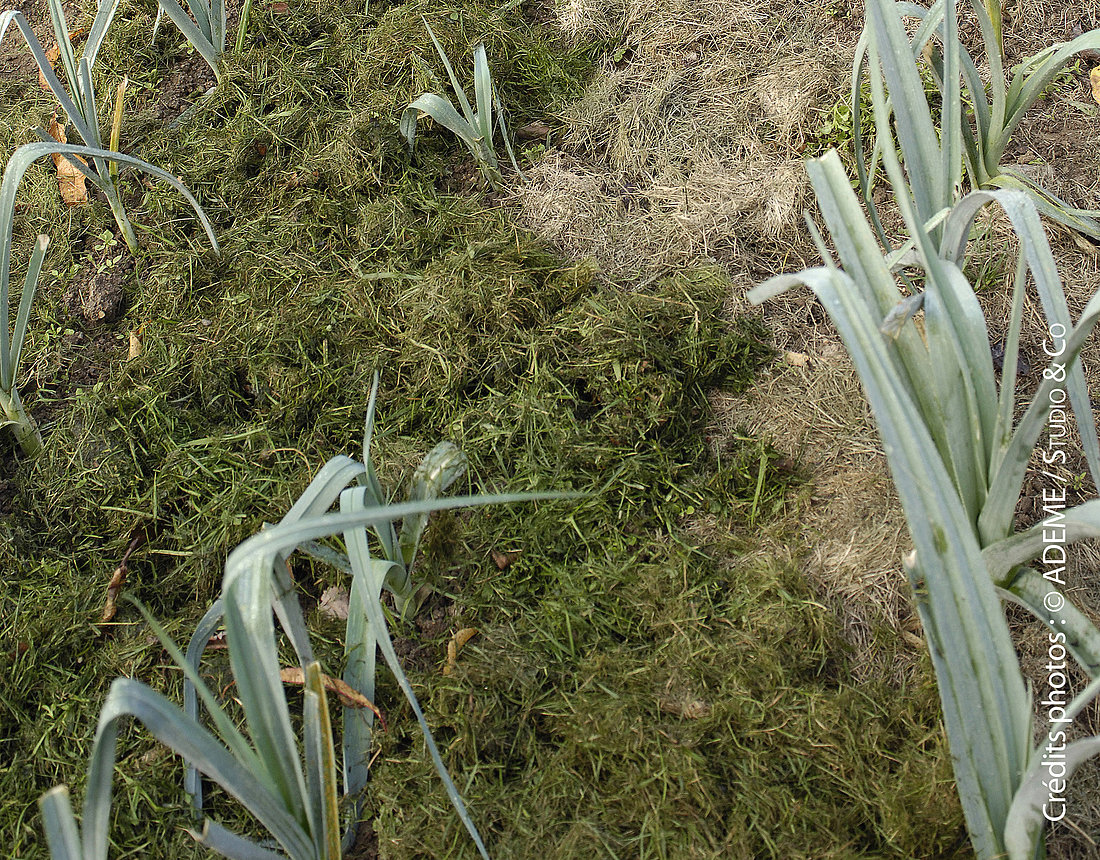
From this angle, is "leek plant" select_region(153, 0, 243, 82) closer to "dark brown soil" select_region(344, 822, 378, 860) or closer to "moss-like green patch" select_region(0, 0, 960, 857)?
"moss-like green patch" select_region(0, 0, 960, 857)

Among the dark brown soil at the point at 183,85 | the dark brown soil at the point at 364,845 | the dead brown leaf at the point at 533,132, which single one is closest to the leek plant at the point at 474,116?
the dead brown leaf at the point at 533,132

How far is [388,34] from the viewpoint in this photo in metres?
2.42

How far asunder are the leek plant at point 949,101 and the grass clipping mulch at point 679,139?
0.38m

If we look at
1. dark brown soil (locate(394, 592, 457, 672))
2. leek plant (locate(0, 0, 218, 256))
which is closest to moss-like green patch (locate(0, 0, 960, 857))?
dark brown soil (locate(394, 592, 457, 672))

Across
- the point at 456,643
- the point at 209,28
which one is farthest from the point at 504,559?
the point at 209,28

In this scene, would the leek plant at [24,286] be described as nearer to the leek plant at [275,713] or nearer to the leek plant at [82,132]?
the leek plant at [82,132]

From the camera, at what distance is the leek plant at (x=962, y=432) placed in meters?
1.01

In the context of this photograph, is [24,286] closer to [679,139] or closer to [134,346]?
[134,346]

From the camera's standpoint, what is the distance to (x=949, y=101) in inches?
58.0

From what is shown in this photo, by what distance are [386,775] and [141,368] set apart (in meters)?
1.11

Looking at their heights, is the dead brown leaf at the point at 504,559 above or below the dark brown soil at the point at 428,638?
above

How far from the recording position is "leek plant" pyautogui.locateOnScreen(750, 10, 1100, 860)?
1010 mm

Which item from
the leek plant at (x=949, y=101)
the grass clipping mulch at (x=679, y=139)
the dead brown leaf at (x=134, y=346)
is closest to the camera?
the leek plant at (x=949, y=101)

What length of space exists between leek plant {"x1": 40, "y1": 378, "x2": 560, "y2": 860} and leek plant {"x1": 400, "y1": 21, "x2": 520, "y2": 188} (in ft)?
3.34
